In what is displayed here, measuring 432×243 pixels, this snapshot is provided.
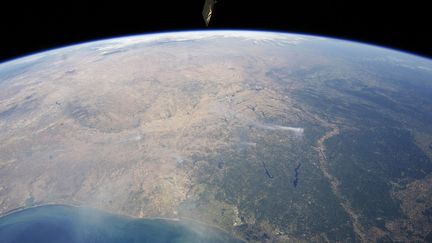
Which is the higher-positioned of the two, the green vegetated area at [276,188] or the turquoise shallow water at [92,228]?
the green vegetated area at [276,188]

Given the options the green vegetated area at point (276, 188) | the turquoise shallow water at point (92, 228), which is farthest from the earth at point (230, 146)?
the turquoise shallow water at point (92, 228)

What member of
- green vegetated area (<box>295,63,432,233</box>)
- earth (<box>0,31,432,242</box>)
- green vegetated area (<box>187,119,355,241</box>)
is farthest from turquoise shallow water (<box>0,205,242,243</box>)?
green vegetated area (<box>295,63,432,233</box>)

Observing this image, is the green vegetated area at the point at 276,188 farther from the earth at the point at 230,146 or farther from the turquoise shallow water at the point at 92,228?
the turquoise shallow water at the point at 92,228

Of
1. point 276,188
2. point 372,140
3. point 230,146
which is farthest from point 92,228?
point 372,140

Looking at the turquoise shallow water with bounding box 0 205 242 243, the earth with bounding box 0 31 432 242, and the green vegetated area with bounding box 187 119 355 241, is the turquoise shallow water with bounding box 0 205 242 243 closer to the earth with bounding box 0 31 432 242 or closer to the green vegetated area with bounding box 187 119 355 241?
the earth with bounding box 0 31 432 242

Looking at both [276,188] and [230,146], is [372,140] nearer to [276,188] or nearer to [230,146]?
[276,188]

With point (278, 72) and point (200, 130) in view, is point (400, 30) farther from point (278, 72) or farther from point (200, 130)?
point (278, 72)

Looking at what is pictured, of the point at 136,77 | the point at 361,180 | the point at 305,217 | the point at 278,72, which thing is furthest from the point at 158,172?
the point at 278,72
